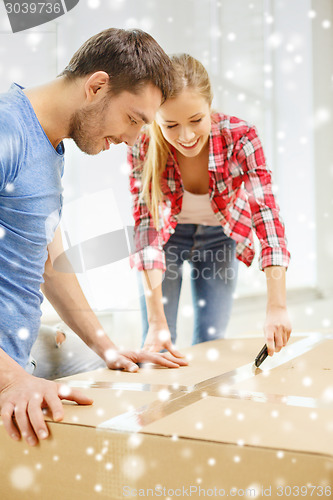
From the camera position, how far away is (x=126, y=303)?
161 centimetres

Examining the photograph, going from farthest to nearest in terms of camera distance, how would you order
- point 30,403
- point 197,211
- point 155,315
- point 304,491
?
point 197,211
point 155,315
point 30,403
point 304,491

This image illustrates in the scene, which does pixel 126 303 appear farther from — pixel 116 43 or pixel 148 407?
pixel 148 407

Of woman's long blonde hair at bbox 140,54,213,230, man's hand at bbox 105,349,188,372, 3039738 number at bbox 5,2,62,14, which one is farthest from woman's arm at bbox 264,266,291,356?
3039738 number at bbox 5,2,62,14

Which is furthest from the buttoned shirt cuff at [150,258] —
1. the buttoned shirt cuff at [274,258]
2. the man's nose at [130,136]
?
the man's nose at [130,136]

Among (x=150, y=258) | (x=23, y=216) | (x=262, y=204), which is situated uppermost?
(x=23, y=216)

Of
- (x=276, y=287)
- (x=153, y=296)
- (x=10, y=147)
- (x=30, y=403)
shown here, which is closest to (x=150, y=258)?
(x=153, y=296)

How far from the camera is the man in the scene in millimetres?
792

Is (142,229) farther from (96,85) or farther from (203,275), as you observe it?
(96,85)

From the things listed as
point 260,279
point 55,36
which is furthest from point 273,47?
point 55,36

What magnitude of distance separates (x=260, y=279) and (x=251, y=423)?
7.57ft

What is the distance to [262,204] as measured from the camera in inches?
45.6

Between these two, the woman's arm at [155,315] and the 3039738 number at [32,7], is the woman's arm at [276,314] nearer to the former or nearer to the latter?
the woman's arm at [155,315]

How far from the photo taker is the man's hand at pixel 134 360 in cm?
90

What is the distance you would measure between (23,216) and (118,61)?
0.30 meters
